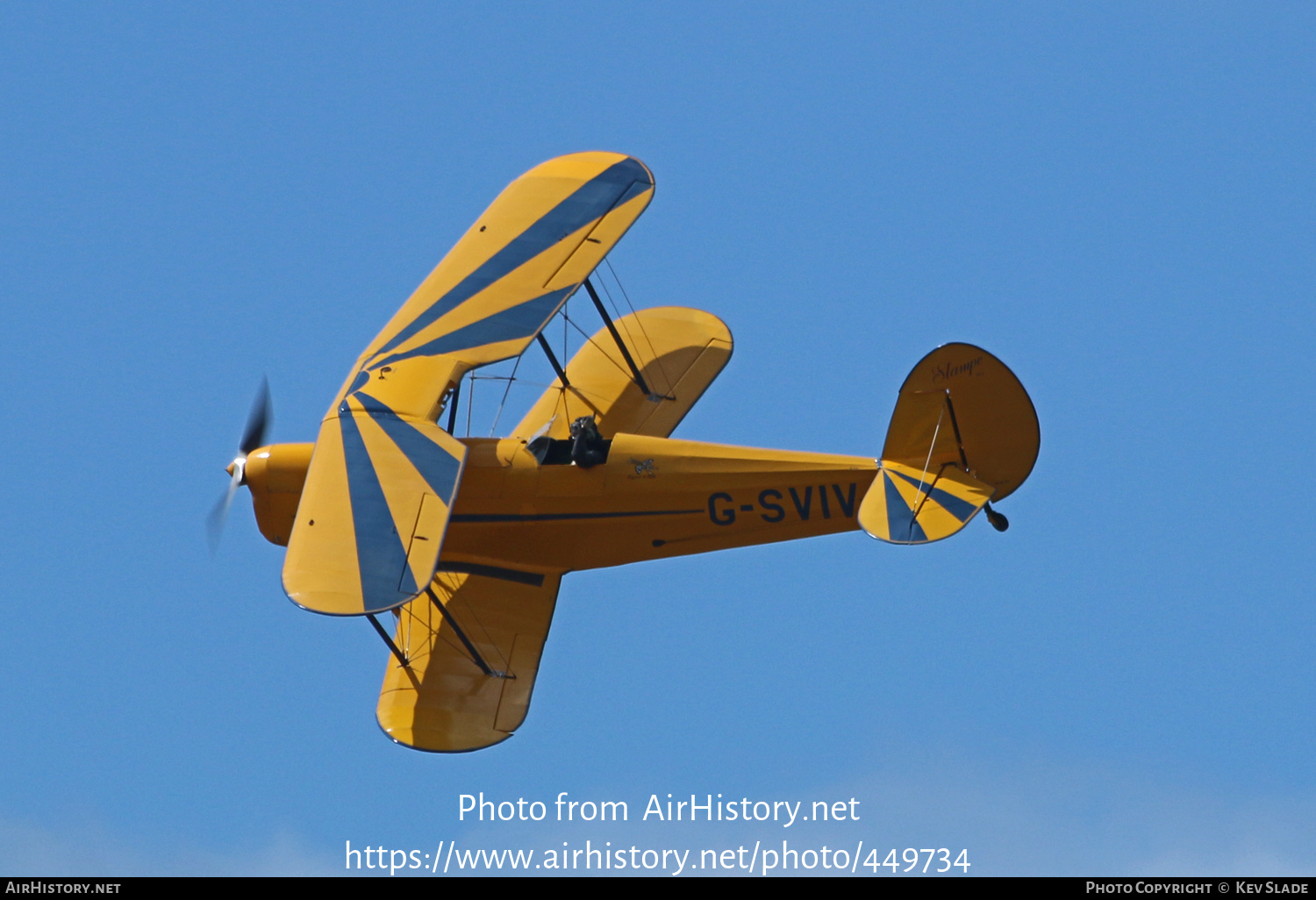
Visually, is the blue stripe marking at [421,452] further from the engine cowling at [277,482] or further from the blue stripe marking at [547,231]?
the engine cowling at [277,482]

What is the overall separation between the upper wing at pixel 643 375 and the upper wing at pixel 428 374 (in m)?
1.78

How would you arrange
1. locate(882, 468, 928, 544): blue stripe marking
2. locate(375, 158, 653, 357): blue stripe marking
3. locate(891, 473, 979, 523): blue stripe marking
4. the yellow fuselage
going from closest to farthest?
1. locate(882, 468, 928, 544): blue stripe marking
2. locate(891, 473, 979, 523): blue stripe marking
3. the yellow fuselage
4. locate(375, 158, 653, 357): blue stripe marking

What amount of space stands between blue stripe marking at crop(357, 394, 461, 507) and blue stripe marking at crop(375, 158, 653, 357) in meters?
1.12

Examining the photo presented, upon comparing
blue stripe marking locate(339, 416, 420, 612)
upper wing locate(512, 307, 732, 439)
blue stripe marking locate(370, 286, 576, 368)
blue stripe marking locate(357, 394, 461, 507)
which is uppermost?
upper wing locate(512, 307, 732, 439)

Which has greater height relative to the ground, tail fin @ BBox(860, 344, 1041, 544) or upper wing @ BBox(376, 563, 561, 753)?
tail fin @ BBox(860, 344, 1041, 544)

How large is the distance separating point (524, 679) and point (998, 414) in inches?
220

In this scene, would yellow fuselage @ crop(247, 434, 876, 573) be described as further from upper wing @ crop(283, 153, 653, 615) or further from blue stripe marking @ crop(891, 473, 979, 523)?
blue stripe marking @ crop(891, 473, 979, 523)

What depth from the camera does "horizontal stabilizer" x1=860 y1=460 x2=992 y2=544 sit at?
18453mm

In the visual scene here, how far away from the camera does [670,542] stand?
20828 millimetres

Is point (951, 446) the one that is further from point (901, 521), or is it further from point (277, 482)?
point (277, 482)

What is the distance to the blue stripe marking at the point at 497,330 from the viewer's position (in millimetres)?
20547

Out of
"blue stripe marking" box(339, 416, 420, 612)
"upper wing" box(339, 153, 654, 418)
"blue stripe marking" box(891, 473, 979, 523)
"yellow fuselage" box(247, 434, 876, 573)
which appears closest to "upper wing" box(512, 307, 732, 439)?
"upper wing" box(339, 153, 654, 418)
